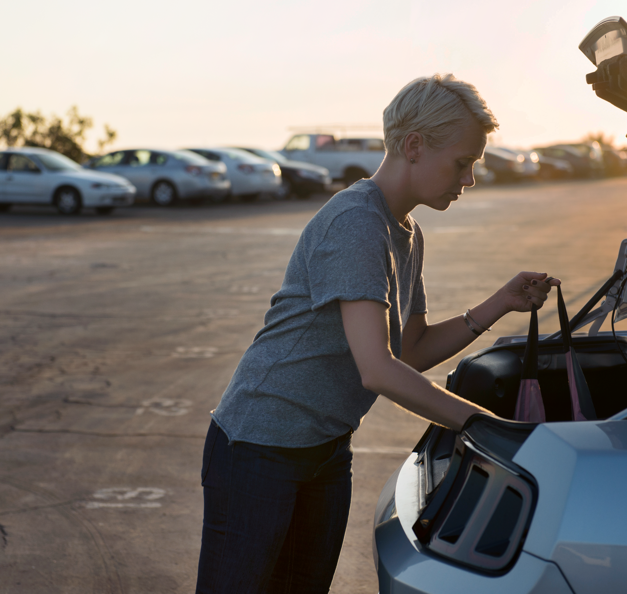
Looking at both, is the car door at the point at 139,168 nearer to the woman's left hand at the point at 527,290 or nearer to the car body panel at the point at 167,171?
the car body panel at the point at 167,171

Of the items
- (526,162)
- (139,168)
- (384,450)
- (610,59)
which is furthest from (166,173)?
(526,162)

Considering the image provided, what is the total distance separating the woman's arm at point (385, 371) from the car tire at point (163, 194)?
67.7 ft

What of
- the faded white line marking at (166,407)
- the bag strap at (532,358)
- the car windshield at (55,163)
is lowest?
the faded white line marking at (166,407)

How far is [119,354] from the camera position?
6.38 metres

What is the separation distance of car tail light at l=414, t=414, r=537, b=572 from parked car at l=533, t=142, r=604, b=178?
144 feet

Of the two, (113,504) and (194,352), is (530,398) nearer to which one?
(113,504)

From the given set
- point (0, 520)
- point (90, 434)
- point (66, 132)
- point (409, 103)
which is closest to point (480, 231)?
point (90, 434)

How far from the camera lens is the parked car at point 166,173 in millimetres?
21281

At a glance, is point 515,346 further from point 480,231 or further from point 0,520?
point 480,231

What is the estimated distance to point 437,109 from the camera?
1.76m

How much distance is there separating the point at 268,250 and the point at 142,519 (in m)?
9.54

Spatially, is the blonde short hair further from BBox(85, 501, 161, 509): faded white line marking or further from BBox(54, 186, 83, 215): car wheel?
BBox(54, 186, 83, 215): car wheel

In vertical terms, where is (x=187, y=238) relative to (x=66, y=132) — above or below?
below

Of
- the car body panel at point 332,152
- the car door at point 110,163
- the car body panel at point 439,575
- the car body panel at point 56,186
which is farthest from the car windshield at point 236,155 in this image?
the car body panel at point 439,575
